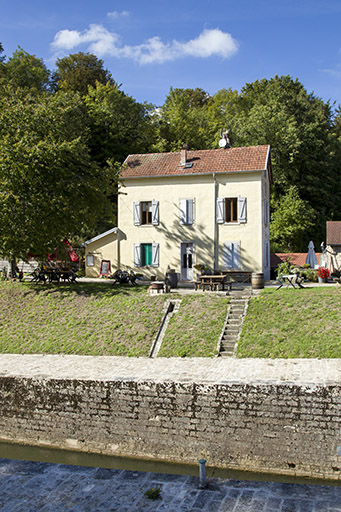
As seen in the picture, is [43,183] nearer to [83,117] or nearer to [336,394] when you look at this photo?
[336,394]

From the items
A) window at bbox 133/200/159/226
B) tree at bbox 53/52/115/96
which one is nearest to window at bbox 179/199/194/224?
window at bbox 133/200/159/226

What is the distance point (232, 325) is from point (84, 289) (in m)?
6.80

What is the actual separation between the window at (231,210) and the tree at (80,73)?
22538 millimetres

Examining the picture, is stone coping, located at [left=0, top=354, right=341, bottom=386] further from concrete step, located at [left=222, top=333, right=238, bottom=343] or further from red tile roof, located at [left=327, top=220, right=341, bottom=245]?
red tile roof, located at [left=327, top=220, right=341, bottom=245]

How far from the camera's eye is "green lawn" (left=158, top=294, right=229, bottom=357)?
44.9 ft

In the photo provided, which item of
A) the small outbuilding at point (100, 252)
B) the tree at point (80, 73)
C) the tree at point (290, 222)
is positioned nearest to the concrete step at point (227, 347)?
the small outbuilding at point (100, 252)

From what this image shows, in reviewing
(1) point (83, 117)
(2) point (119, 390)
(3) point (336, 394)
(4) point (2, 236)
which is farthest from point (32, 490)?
(1) point (83, 117)

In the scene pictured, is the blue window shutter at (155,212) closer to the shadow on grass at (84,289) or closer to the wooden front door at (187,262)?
the wooden front door at (187,262)

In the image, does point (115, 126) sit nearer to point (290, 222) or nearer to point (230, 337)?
point (290, 222)

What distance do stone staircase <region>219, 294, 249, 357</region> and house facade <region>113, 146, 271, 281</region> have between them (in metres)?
7.12

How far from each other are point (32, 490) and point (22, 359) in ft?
22.0

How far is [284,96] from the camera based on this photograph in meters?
37.4

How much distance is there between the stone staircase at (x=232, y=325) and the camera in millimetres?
13613

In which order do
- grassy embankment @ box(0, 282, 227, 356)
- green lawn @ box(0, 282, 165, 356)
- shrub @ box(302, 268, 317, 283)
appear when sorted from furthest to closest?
shrub @ box(302, 268, 317, 283) → green lawn @ box(0, 282, 165, 356) → grassy embankment @ box(0, 282, 227, 356)
